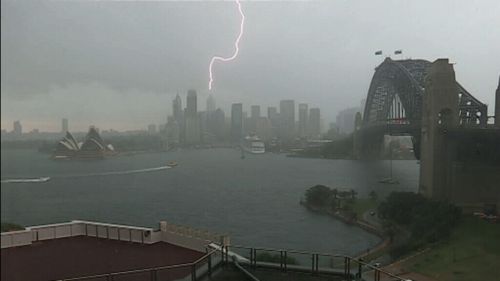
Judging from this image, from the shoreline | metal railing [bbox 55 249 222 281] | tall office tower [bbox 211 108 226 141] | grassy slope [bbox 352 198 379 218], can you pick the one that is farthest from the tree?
metal railing [bbox 55 249 222 281]

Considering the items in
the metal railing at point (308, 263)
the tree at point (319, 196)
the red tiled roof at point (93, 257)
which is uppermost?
the metal railing at point (308, 263)

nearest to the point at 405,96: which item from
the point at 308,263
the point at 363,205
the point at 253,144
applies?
the point at 363,205

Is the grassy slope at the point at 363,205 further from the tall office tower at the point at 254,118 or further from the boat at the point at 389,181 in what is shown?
the tall office tower at the point at 254,118

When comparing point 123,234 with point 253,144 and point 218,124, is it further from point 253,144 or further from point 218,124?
point 253,144

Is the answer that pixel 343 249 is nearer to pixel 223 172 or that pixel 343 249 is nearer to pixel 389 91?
pixel 223 172

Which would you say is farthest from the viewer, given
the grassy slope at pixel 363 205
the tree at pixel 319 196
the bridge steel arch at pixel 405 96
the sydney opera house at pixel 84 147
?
the tree at pixel 319 196

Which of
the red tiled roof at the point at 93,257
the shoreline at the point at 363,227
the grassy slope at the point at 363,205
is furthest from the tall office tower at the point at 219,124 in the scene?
the grassy slope at the point at 363,205
